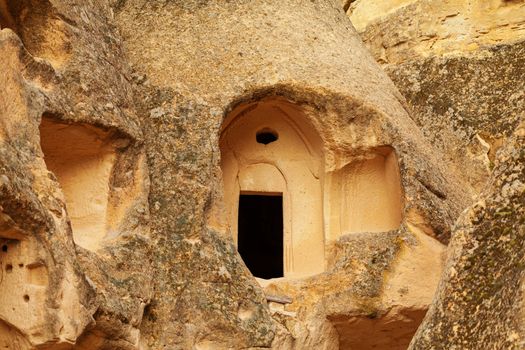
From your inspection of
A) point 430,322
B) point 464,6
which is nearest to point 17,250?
point 430,322

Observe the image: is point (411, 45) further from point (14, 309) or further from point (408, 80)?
point (14, 309)

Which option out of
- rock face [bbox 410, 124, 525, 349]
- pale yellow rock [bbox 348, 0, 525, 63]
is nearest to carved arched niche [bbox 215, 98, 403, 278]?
pale yellow rock [bbox 348, 0, 525, 63]

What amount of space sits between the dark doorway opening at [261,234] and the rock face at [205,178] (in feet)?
7.34

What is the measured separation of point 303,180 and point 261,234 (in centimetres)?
270

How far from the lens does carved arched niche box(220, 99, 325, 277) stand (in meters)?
9.26

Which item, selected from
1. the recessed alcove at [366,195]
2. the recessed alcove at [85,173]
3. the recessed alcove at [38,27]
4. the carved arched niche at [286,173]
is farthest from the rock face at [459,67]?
the recessed alcove at [38,27]

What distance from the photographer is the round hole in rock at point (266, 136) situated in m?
9.42

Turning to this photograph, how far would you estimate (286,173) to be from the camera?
9.43 m

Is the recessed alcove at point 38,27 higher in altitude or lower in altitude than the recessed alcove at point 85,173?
higher

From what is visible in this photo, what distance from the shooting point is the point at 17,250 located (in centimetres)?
685

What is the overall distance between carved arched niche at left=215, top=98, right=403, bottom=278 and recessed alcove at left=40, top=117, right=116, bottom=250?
3.92 feet

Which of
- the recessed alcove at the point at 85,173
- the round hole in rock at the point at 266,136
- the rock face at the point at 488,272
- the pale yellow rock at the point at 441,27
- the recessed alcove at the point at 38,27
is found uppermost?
the pale yellow rock at the point at 441,27

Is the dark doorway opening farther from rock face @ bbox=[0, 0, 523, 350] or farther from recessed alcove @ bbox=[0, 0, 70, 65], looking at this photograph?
recessed alcove @ bbox=[0, 0, 70, 65]

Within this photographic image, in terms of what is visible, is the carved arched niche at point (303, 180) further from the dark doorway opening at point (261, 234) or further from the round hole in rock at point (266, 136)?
the dark doorway opening at point (261, 234)
